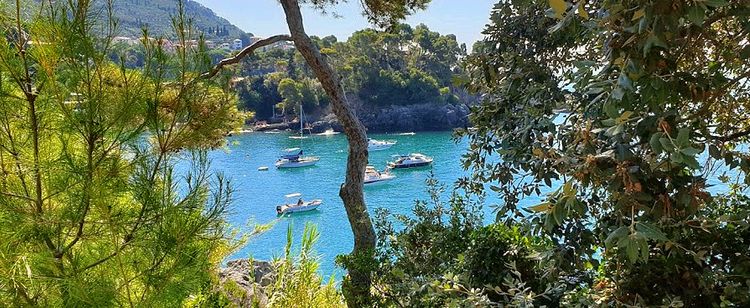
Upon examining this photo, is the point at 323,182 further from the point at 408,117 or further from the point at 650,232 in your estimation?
the point at 650,232

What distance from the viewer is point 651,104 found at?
79 cm

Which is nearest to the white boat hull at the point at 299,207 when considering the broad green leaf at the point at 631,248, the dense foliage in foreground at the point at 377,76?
the dense foliage in foreground at the point at 377,76

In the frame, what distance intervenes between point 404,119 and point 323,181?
1055 cm

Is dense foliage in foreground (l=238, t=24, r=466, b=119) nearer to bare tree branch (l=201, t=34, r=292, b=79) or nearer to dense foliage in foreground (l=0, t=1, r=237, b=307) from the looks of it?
bare tree branch (l=201, t=34, r=292, b=79)

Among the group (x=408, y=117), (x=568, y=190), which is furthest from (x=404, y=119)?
(x=568, y=190)

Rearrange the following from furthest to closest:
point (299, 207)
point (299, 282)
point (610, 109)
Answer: point (299, 207) → point (299, 282) → point (610, 109)

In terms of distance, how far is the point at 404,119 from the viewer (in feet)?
91.5

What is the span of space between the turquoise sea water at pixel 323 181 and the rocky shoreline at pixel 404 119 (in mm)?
907

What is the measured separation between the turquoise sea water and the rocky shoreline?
0.91 m

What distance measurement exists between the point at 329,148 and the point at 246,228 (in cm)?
2089

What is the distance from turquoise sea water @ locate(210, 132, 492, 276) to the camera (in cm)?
1248

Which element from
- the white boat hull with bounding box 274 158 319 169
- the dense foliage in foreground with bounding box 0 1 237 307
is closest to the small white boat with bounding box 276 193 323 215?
the white boat hull with bounding box 274 158 319 169

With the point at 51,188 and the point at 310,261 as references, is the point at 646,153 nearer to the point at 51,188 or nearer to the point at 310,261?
the point at 51,188

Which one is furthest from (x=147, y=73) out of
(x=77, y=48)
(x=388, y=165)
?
(x=388, y=165)
